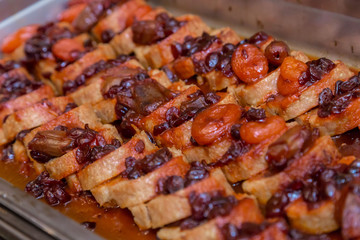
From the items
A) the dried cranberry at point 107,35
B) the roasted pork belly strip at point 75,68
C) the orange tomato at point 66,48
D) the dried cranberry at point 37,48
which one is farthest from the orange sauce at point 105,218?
the dried cranberry at point 107,35

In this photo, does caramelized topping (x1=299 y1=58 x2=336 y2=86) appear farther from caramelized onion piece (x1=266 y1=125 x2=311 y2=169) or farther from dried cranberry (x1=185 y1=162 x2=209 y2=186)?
dried cranberry (x1=185 y1=162 x2=209 y2=186)

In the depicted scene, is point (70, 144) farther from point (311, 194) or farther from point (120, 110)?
point (311, 194)

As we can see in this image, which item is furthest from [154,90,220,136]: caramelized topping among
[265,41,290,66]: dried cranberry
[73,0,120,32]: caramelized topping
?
[73,0,120,32]: caramelized topping

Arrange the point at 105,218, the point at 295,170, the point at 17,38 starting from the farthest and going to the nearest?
the point at 17,38 → the point at 105,218 → the point at 295,170

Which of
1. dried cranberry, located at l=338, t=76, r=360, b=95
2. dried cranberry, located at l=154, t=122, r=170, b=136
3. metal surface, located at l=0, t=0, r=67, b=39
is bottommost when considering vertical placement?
dried cranberry, located at l=154, t=122, r=170, b=136

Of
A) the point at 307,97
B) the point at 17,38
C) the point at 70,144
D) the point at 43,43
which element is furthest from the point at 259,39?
the point at 17,38
